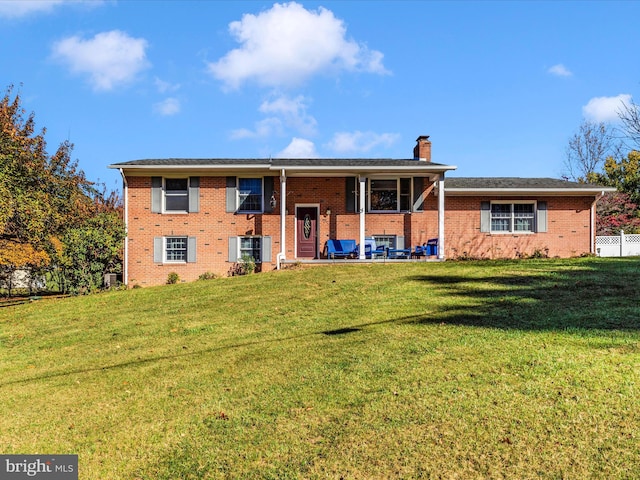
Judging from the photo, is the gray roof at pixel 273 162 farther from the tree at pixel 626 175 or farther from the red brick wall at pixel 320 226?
the tree at pixel 626 175

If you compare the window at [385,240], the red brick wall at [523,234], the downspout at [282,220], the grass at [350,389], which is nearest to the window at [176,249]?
the downspout at [282,220]

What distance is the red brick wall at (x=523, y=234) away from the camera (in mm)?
19391

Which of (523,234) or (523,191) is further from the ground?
(523,191)

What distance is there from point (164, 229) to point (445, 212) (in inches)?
477

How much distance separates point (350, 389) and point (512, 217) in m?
17.0

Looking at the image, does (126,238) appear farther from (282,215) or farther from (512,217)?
(512,217)

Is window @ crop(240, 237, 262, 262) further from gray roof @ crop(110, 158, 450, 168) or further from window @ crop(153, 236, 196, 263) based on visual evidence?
gray roof @ crop(110, 158, 450, 168)

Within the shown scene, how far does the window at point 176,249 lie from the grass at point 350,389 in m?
8.40

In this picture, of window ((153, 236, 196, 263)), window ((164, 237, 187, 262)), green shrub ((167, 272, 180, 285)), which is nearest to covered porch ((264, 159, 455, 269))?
window ((153, 236, 196, 263))

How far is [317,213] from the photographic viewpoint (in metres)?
18.9

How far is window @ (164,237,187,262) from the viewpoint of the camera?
60.6ft

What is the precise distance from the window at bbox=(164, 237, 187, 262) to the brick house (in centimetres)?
4

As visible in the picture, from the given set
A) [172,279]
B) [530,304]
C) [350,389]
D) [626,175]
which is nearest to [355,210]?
[172,279]

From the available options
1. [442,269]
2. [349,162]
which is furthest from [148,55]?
[442,269]
